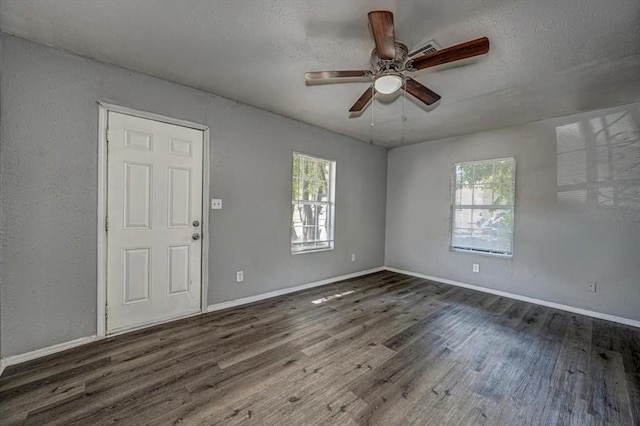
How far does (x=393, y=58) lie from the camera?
1.79m

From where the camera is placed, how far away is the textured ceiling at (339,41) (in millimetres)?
1714

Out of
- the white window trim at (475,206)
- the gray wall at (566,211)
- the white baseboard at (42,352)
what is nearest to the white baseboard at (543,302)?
the gray wall at (566,211)

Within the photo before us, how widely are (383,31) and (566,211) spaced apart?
3.47 meters

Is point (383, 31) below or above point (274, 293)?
above

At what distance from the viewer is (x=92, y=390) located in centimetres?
175

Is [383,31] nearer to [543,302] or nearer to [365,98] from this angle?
[365,98]

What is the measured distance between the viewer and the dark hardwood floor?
5.19 feet

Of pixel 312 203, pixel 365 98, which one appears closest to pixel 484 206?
pixel 312 203

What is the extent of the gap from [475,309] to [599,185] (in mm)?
2076

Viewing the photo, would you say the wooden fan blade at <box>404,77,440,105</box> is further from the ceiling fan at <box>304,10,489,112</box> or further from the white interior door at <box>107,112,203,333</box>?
the white interior door at <box>107,112,203,333</box>

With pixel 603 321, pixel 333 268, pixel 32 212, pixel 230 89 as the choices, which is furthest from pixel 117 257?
pixel 603 321

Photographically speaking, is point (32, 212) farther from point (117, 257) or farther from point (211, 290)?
point (211, 290)

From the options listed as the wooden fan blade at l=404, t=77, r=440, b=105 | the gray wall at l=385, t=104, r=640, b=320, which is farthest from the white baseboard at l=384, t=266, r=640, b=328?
the wooden fan blade at l=404, t=77, r=440, b=105

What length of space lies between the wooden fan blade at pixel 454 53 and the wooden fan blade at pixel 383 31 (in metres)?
0.21
